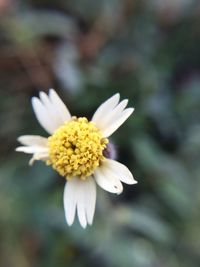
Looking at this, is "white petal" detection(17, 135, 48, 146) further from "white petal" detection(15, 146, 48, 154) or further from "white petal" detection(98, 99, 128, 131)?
"white petal" detection(98, 99, 128, 131)

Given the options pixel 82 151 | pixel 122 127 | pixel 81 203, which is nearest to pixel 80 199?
pixel 81 203

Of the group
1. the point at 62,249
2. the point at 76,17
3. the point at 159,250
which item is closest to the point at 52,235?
the point at 62,249

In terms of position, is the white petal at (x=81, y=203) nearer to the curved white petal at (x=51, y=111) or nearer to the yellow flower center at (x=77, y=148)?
the yellow flower center at (x=77, y=148)

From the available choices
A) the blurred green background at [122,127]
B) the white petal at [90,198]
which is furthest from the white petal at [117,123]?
the blurred green background at [122,127]

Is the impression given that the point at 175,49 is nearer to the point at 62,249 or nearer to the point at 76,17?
the point at 76,17

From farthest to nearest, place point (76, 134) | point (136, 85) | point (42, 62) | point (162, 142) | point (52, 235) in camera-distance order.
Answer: point (42, 62), point (162, 142), point (136, 85), point (52, 235), point (76, 134)

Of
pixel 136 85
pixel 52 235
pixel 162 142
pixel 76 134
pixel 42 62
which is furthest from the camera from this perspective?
pixel 42 62
